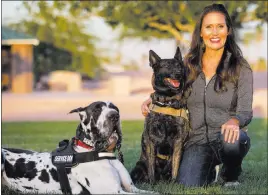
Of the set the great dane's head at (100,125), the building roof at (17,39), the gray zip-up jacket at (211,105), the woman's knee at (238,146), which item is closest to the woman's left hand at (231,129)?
the woman's knee at (238,146)

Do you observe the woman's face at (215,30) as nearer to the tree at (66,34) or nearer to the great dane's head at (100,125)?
the great dane's head at (100,125)

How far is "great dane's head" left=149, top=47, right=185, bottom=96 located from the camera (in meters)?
6.23

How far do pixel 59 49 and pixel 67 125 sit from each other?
32510 millimetres

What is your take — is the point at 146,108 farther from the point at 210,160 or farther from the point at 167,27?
the point at 167,27

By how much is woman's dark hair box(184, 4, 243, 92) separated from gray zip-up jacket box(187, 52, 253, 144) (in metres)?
0.05

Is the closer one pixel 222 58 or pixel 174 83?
pixel 174 83

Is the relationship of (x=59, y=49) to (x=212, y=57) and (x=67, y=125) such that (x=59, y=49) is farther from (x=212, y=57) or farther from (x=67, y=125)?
(x=212, y=57)

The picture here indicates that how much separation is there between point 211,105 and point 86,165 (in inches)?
72.6

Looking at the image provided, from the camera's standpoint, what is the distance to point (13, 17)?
48.5m

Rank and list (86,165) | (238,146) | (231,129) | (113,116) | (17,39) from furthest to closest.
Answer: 1. (17,39)
2. (238,146)
3. (231,129)
4. (86,165)
5. (113,116)

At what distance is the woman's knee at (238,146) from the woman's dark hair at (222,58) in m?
0.55

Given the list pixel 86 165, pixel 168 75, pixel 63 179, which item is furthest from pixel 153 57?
pixel 63 179

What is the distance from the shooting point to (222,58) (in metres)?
6.66

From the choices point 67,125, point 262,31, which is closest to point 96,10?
point 262,31
